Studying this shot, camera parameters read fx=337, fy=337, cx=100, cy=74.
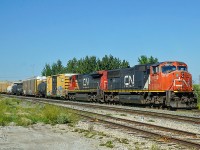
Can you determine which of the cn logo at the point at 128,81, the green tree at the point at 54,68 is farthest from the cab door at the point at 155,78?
the green tree at the point at 54,68

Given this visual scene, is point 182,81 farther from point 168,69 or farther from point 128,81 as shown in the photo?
point 128,81

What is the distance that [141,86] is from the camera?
87.8 feet

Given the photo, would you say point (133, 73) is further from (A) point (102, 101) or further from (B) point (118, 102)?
(A) point (102, 101)

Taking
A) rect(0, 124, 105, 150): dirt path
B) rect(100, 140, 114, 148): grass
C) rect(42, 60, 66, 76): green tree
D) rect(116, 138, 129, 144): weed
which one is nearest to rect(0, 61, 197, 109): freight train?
rect(0, 124, 105, 150): dirt path

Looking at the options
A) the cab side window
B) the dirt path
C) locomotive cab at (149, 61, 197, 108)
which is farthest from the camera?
the cab side window

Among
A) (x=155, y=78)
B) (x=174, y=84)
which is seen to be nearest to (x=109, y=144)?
(x=174, y=84)

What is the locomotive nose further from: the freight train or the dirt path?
the dirt path

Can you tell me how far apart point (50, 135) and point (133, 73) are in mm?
17318

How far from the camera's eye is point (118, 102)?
1280 inches

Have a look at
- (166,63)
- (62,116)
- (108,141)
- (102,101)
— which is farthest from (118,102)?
(108,141)

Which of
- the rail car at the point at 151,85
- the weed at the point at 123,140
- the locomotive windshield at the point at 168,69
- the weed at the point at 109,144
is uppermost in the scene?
the locomotive windshield at the point at 168,69

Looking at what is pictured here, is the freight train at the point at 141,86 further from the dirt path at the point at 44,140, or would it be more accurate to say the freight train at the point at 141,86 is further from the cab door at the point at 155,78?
the dirt path at the point at 44,140

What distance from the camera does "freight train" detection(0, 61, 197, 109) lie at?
2345 centimetres

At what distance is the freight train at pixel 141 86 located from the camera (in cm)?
2345
